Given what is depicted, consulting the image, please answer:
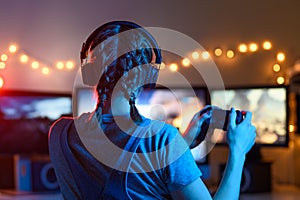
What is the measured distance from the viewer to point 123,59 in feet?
1.83

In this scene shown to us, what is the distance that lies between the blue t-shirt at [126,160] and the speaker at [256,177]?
1.27 metres

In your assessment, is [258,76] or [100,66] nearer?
[100,66]

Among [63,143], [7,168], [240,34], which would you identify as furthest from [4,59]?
[63,143]

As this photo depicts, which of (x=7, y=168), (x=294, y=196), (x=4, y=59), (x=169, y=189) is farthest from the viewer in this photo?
(x=4, y=59)

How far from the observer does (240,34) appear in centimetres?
205

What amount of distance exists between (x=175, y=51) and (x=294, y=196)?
0.80 m

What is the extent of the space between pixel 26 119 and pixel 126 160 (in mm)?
1250

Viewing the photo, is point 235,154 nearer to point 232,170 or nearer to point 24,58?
point 232,170

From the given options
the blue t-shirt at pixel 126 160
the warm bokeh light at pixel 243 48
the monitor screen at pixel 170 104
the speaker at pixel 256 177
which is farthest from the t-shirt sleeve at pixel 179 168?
the warm bokeh light at pixel 243 48

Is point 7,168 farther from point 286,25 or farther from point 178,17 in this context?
point 286,25

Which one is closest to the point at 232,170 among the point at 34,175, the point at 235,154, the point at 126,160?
the point at 235,154

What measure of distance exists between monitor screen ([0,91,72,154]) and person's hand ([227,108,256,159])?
3.99ft

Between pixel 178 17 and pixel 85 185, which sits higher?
pixel 178 17

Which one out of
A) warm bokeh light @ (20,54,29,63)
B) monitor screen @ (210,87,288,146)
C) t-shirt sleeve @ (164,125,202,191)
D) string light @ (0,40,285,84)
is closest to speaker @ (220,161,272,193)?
monitor screen @ (210,87,288,146)
